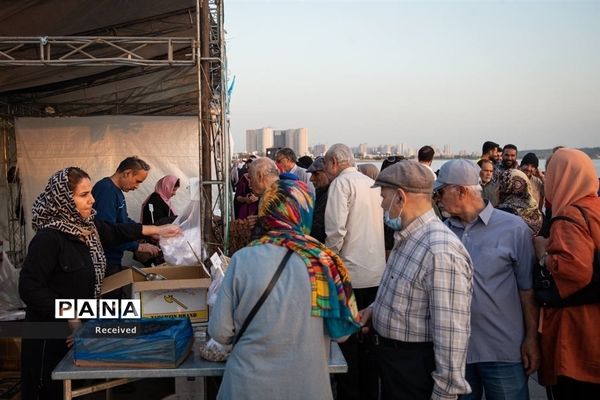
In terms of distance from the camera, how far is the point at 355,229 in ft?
13.4

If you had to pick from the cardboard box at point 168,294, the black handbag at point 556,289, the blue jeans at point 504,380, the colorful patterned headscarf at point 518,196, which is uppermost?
the colorful patterned headscarf at point 518,196

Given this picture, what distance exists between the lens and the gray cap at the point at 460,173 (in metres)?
2.47

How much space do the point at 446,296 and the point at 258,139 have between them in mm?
58894

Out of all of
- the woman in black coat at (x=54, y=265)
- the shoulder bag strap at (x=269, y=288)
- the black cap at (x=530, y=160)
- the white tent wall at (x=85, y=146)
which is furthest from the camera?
the white tent wall at (x=85, y=146)

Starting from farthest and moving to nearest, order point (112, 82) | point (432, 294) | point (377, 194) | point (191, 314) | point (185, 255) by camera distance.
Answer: point (112, 82) < point (377, 194) < point (185, 255) < point (191, 314) < point (432, 294)

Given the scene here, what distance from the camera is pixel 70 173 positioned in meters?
2.90

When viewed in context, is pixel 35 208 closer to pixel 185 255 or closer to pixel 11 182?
pixel 185 255

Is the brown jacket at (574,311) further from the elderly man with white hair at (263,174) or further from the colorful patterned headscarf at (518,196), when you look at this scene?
the elderly man with white hair at (263,174)

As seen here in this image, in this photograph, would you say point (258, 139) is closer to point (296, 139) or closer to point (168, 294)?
point (296, 139)

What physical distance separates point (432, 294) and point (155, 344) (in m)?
1.26

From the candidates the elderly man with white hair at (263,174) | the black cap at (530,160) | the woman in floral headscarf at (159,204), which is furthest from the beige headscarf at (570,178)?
the black cap at (530,160)

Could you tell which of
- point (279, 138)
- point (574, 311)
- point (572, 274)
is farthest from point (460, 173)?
point (279, 138)

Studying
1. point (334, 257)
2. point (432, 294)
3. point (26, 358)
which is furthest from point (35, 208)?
point (432, 294)

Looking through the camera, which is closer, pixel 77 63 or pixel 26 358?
pixel 26 358
